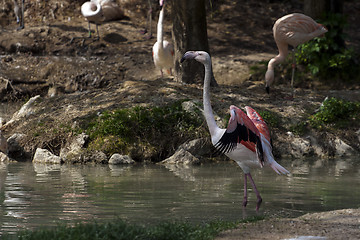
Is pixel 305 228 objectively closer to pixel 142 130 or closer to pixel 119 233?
pixel 119 233

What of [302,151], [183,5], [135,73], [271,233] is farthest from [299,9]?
[271,233]

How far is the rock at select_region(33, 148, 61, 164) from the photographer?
10.3 meters

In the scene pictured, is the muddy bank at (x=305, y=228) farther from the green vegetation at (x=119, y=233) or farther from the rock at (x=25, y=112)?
the rock at (x=25, y=112)

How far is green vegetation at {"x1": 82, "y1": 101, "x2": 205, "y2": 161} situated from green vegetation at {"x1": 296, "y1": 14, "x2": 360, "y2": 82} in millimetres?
5486

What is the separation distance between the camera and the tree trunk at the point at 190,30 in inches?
512

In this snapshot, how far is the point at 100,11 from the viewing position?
1931 centimetres

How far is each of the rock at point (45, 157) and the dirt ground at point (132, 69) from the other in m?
0.34

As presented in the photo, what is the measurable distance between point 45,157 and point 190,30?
187 inches

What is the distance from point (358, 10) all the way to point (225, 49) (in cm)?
956

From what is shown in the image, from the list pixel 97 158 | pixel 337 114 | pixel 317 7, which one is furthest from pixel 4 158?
pixel 317 7

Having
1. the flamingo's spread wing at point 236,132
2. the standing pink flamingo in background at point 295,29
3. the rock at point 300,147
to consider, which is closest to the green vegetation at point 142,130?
the rock at point 300,147

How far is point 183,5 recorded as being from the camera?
12969 millimetres

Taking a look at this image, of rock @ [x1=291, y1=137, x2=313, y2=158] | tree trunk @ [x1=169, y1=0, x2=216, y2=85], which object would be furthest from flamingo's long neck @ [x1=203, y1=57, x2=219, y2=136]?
tree trunk @ [x1=169, y1=0, x2=216, y2=85]

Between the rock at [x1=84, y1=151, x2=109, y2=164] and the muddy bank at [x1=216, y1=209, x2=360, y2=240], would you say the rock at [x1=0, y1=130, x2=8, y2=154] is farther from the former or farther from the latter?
the muddy bank at [x1=216, y1=209, x2=360, y2=240]
